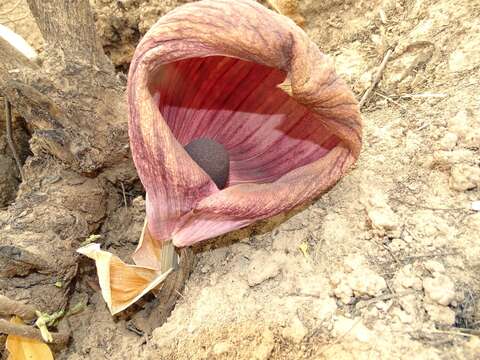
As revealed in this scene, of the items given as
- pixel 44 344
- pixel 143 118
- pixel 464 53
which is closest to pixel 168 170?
pixel 143 118

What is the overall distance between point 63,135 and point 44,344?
48cm

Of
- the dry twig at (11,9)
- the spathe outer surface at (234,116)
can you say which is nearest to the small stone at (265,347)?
the spathe outer surface at (234,116)

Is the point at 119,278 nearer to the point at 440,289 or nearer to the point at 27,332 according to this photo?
the point at 27,332

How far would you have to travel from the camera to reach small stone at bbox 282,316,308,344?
36.3 inches

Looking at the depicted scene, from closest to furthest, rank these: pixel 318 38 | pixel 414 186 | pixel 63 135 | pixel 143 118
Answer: pixel 143 118 < pixel 414 186 < pixel 63 135 < pixel 318 38

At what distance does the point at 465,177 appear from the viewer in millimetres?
1026

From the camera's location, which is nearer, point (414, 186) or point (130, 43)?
point (414, 186)

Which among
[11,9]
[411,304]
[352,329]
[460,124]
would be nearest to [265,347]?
[352,329]

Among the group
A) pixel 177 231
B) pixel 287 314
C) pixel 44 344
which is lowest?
pixel 44 344

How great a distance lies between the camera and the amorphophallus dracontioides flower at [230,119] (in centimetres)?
79

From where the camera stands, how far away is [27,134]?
165 cm

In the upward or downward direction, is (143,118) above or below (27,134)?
above

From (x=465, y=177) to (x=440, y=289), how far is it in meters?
0.27

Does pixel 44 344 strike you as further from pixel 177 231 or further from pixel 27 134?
pixel 27 134
